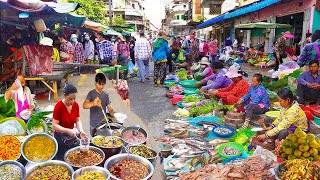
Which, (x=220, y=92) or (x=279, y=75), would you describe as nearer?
(x=220, y=92)

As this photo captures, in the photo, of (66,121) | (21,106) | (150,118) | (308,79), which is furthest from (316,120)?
(21,106)

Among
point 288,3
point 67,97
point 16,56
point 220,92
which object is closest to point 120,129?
point 67,97

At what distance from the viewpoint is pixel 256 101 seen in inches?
252

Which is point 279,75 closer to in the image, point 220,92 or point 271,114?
point 220,92

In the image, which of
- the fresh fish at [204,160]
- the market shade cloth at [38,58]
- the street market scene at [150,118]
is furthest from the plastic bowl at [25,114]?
the market shade cloth at [38,58]

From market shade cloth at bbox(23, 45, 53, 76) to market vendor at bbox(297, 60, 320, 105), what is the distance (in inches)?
279

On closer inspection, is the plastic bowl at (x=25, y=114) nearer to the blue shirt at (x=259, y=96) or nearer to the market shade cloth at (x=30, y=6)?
the market shade cloth at (x=30, y=6)

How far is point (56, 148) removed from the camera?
12.6ft

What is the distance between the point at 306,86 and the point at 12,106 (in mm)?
6207

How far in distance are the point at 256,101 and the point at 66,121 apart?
4024 mm

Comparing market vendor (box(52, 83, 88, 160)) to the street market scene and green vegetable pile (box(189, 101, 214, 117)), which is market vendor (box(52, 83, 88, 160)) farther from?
green vegetable pile (box(189, 101, 214, 117))

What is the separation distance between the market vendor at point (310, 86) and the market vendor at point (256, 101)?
1058 mm

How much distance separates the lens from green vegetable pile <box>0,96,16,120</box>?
5383mm

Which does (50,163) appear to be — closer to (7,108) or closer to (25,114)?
(25,114)
